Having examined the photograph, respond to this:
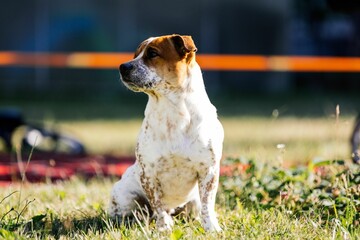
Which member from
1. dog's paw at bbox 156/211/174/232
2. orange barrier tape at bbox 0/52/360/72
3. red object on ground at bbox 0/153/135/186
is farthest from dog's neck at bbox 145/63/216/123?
orange barrier tape at bbox 0/52/360/72

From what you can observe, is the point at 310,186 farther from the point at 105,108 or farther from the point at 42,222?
the point at 105,108

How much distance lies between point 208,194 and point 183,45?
0.92 metres

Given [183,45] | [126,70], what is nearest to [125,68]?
[126,70]

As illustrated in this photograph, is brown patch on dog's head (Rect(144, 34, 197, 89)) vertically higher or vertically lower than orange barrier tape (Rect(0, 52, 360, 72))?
higher

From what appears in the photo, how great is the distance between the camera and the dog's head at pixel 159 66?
512 cm

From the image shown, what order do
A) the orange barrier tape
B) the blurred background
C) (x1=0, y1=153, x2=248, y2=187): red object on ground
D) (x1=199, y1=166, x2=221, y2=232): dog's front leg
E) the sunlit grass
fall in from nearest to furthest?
1. (x1=199, y1=166, x2=221, y2=232): dog's front leg
2. (x1=0, y1=153, x2=248, y2=187): red object on ground
3. the sunlit grass
4. the orange barrier tape
5. the blurred background

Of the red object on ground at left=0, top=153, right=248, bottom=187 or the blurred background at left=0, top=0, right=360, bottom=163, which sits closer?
the red object on ground at left=0, top=153, right=248, bottom=187

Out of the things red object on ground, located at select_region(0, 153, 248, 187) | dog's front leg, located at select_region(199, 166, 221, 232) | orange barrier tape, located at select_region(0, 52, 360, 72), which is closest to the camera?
dog's front leg, located at select_region(199, 166, 221, 232)

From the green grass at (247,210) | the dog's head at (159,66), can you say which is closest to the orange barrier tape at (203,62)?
the green grass at (247,210)

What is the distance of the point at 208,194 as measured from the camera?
5.28m

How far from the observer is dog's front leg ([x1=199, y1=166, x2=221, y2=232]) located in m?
5.26

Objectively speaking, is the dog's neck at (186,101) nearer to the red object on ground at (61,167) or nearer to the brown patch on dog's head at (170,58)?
the brown patch on dog's head at (170,58)

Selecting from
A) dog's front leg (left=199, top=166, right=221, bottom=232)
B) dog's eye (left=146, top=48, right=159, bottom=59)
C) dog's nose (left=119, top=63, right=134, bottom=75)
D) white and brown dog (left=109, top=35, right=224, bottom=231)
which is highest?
dog's eye (left=146, top=48, right=159, bottom=59)

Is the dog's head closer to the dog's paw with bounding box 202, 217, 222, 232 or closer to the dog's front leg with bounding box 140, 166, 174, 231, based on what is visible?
the dog's front leg with bounding box 140, 166, 174, 231
